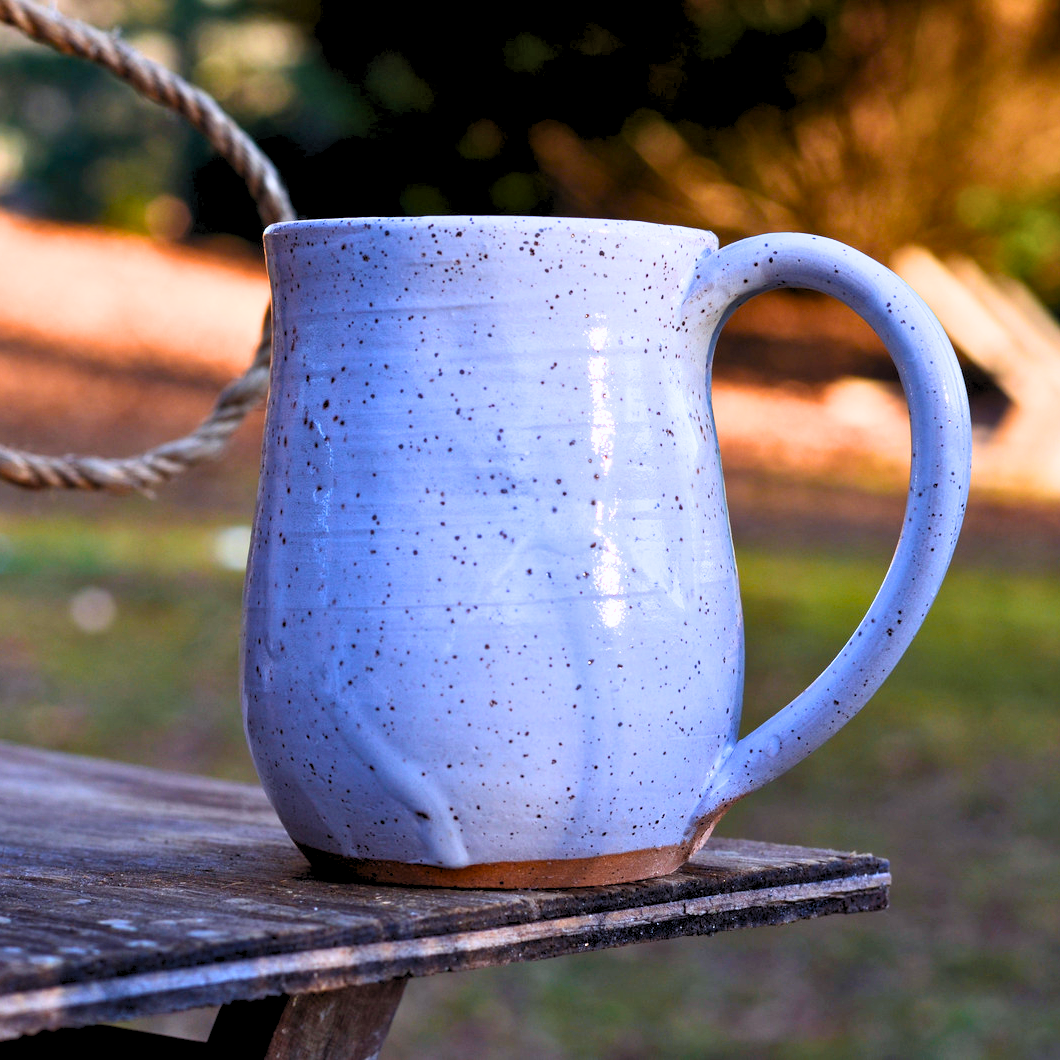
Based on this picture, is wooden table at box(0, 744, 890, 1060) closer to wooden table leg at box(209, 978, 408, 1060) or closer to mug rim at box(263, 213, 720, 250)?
wooden table leg at box(209, 978, 408, 1060)

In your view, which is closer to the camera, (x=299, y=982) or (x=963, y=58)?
(x=299, y=982)

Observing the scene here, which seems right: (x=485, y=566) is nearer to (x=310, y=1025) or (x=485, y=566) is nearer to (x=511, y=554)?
(x=511, y=554)

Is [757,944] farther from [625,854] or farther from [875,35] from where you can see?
[875,35]

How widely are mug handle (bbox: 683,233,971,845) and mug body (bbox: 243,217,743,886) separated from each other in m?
0.03

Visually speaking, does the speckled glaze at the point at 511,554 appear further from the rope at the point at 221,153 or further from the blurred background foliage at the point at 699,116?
the blurred background foliage at the point at 699,116

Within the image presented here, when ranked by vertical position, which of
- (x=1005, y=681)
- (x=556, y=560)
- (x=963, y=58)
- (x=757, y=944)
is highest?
(x=963, y=58)

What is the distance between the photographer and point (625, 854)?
0.69m

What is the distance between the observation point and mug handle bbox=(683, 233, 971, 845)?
68cm

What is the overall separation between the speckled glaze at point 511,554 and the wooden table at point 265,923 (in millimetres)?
34

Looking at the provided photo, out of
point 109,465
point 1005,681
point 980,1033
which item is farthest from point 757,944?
point 109,465

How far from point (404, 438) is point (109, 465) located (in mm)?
433

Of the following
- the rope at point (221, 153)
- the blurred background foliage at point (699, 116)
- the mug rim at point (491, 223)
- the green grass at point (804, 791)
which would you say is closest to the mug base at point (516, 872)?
the mug rim at point (491, 223)

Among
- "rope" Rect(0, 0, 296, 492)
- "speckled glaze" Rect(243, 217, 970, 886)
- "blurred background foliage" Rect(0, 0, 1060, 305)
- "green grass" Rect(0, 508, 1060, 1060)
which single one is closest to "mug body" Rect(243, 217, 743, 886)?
"speckled glaze" Rect(243, 217, 970, 886)

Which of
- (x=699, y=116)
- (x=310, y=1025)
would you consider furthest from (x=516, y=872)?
(x=699, y=116)
